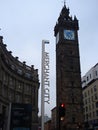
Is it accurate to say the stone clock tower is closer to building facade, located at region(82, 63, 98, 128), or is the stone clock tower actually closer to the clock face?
the clock face

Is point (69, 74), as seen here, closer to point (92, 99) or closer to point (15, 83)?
point (15, 83)

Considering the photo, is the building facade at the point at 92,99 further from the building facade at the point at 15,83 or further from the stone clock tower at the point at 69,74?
the building facade at the point at 15,83

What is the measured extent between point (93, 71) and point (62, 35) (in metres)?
23.4

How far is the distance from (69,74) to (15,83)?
1667 centimetres

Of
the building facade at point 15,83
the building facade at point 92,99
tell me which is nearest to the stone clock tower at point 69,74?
the building facade at point 15,83

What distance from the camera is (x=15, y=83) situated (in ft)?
235

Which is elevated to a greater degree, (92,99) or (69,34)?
(69,34)

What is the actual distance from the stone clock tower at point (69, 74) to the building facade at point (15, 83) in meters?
9.81

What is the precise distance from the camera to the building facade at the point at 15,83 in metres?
60.1

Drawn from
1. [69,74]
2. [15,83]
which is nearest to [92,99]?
[69,74]

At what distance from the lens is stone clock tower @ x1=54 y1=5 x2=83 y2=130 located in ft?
228

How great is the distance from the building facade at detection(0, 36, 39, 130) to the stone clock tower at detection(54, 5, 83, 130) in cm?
981

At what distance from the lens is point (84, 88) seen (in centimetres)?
9962

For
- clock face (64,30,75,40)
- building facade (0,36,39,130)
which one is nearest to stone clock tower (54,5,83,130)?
clock face (64,30,75,40)
